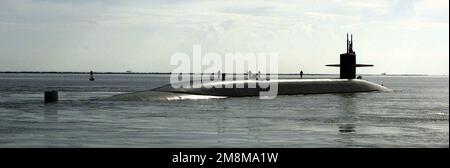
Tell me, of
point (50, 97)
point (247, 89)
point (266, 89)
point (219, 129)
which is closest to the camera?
point (219, 129)

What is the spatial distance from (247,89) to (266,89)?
3163 millimetres

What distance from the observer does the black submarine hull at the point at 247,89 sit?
38875 mm

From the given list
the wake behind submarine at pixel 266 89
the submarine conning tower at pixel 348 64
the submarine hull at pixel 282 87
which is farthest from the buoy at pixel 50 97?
the submarine conning tower at pixel 348 64

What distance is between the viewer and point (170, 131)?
64.7ft

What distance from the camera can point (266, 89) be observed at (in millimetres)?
48344

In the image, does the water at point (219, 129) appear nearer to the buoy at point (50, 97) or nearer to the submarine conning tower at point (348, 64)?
the buoy at point (50, 97)

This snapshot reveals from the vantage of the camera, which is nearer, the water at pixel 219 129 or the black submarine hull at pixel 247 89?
the water at pixel 219 129

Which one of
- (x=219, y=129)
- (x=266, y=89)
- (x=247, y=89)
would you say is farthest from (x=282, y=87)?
(x=219, y=129)

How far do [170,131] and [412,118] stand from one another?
12444 millimetres

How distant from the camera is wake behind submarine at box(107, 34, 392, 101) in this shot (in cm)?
3897

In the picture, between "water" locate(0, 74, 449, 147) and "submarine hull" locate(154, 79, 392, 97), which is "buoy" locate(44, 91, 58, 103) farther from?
"water" locate(0, 74, 449, 147)

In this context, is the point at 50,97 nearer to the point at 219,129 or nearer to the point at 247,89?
the point at 247,89
